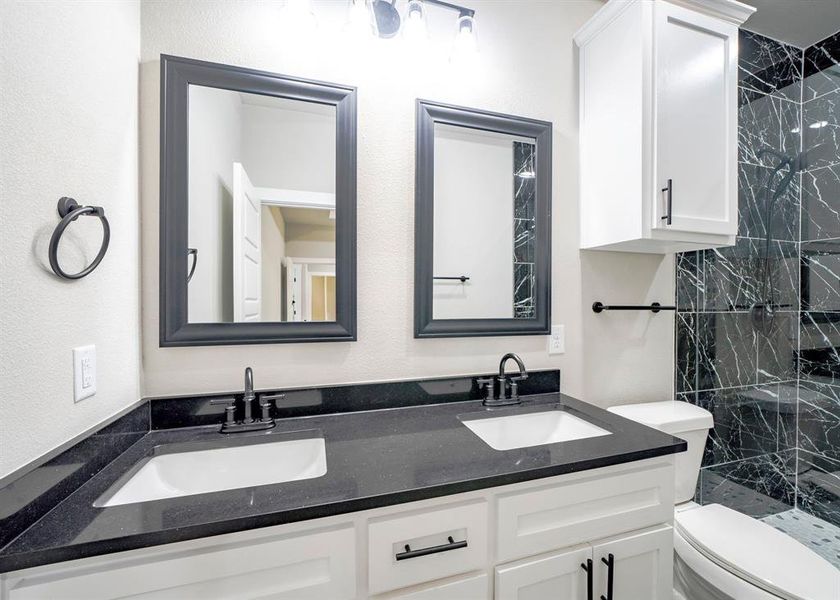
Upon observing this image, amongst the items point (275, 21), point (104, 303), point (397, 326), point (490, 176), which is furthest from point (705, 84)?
point (104, 303)

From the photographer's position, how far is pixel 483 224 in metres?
1.53

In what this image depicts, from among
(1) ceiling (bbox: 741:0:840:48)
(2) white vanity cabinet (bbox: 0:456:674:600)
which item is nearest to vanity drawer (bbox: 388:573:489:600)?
(2) white vanity cabinet (bbox: 0:456:674:600)

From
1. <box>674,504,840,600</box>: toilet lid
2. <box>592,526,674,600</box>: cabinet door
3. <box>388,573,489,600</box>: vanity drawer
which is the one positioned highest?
<box>388,573,489,600</box>: vanity drawer

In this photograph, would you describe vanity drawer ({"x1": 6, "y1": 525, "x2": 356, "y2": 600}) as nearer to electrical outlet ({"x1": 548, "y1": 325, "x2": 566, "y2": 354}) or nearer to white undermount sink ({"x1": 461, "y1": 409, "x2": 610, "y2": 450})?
white undermount sink ({"x1": 461, "y1": 409, "x2": 610, "y2": 450})

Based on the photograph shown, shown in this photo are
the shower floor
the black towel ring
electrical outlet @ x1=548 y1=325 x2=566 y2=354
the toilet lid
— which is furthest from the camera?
the shower floor

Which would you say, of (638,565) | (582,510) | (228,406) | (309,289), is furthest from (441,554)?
(309,289)

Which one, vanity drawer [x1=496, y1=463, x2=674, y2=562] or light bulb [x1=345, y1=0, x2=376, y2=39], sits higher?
light bulb [x1=345, y1=0, x2=376, y2=39]

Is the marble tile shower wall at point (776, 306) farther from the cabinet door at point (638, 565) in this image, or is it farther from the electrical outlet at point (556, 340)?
the cabinet door at point (638, 565)

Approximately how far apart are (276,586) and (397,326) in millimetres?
835

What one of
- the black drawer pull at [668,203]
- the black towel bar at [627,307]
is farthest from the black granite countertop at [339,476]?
the black drawer pull at [668,203]

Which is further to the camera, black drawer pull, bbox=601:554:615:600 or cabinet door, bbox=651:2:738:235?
cabinet door, bbox=651:2:738:235

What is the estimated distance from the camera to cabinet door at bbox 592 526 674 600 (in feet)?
3.30

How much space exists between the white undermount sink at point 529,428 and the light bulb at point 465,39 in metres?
1.31

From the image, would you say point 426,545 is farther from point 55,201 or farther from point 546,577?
point 55,201
